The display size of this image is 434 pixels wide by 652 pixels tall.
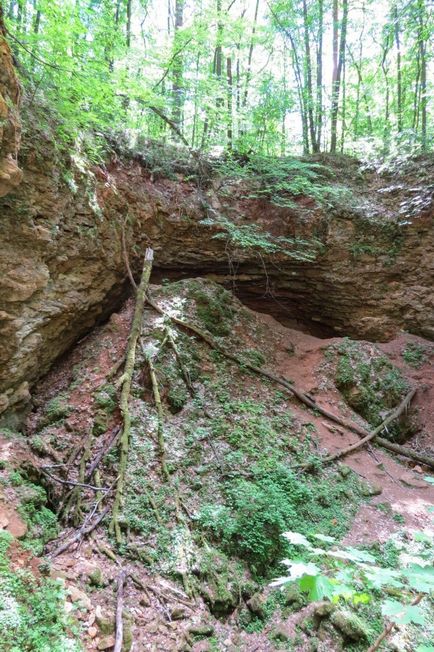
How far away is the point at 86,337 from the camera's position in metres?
7.14

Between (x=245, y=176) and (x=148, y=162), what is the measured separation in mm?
2637

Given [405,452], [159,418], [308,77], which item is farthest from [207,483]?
[308,77]

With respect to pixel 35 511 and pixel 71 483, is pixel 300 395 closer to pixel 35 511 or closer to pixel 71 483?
pixel 71 483

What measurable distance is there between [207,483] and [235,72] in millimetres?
15663

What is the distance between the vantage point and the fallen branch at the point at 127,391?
4340 mm

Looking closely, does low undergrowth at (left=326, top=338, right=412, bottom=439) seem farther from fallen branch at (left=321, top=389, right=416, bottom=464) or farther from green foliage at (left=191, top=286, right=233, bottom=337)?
Result: green foliage at (left=191, top=286, right=233, bottom=337)

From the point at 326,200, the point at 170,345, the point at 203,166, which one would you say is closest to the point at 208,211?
the point at 203,166

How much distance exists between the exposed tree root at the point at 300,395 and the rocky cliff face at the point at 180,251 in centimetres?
163

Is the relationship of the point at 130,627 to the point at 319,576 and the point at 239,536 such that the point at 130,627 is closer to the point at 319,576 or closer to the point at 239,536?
the point at 239,536

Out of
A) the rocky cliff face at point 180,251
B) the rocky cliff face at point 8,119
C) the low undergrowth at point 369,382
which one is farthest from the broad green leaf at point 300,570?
the low undergrowth at point 369,382

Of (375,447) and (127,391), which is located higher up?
(127,391)

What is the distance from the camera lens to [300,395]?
296 inches

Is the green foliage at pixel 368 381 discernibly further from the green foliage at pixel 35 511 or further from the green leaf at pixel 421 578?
the green leaf at pixel 421 578

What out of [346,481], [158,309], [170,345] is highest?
[158,309]
